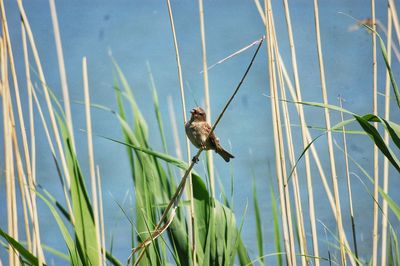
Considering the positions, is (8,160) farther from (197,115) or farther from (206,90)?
(197,115)

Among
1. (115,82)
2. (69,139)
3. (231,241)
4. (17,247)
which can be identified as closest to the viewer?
(17,247)

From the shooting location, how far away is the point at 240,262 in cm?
173

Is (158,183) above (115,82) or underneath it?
underneath

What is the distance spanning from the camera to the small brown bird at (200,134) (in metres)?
2.27

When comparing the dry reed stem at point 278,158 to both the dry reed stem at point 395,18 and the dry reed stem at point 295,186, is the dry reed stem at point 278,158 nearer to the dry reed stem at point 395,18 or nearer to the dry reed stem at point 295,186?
the dry reed stem at point 295,186

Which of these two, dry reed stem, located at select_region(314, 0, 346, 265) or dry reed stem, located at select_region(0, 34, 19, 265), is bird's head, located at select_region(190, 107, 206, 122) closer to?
dry reed stem, located at select_region(314, 0, 346, 265)

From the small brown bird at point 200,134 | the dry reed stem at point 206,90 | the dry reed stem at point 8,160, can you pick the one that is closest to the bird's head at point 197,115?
the small brown bird at point 200,134

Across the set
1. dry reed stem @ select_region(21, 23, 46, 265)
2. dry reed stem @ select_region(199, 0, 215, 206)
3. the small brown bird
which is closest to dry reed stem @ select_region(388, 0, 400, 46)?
dry reed stem @ select_region(199, 0, 215, 206)

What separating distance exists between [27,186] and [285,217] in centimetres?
82

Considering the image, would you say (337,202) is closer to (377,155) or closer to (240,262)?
(377,155)

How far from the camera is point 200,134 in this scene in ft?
7.72

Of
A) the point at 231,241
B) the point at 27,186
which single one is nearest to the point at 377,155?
the point at 231,241

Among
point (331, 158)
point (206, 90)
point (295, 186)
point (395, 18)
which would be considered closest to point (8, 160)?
point (206, 90)

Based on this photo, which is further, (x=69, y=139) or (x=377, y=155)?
(x=377, y=155)
